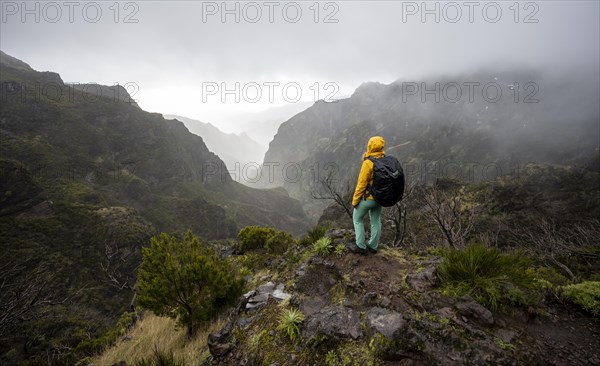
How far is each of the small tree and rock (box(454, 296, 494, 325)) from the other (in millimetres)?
4697

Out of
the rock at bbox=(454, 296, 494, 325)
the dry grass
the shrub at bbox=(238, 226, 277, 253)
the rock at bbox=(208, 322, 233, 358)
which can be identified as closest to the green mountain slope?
the dry grass

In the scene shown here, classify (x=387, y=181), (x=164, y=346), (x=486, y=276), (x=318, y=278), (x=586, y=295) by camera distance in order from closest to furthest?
(x=586, y=295) < (x=486, y=276) < (x=387, y=181) < (x=318, y=278) < (x=164, y=346)

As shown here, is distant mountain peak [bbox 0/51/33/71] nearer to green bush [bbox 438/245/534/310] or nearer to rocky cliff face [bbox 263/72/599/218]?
rocky cliff face [bbox 263/72/599/218]

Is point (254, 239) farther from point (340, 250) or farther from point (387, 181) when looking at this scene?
point (387, 181)

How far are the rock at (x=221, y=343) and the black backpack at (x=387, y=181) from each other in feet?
11.7

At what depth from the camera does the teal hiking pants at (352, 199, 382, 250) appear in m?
5.22

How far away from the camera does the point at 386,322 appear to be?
3.47m

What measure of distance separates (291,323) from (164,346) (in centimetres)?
316

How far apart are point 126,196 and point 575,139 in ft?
601

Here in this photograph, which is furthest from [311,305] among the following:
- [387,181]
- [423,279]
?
[387,181]

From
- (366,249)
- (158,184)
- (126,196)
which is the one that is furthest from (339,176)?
(366,249)

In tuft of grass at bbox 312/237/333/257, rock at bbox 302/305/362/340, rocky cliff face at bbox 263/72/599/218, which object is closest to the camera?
rock at bbox 302/305/362/340

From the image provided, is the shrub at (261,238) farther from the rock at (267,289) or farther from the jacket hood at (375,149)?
the jacket hood at (375,149)

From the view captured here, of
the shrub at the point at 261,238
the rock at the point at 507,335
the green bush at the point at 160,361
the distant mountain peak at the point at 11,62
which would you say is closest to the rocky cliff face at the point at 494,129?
the shrub at the point at 261,238
